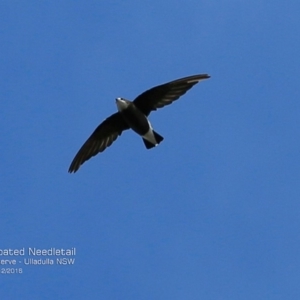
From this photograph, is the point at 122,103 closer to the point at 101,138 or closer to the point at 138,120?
the point at 138,120

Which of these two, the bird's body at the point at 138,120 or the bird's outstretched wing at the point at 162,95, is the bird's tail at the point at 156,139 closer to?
the bird's body at the point at 138,120

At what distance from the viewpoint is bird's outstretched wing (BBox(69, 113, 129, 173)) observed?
18094 millimetres

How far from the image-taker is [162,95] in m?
17.6

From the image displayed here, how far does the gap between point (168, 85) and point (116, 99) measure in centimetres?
91

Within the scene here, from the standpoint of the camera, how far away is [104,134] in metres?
18.2

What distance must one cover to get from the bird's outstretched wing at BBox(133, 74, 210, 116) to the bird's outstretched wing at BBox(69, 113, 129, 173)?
60 cm

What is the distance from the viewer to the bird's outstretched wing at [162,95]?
56.9ft

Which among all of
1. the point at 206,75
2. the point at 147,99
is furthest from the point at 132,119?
the point at 206,75

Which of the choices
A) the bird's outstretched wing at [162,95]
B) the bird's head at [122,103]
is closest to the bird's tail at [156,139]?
the bird's outstretched wing at [162,95]

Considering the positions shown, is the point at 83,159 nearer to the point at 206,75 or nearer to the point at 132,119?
the point at 132,119

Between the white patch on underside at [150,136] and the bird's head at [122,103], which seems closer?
the bird's head at [122,103]

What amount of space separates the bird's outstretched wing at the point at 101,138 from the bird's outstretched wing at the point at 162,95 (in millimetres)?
596

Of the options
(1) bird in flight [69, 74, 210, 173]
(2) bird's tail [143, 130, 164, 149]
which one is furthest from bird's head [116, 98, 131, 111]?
(2) bird's tail [143, 130, 164, 149]

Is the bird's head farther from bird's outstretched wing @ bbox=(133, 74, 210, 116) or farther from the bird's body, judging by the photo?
bird's outstretched wing @ bbox=(133, 74, 210, 116)
